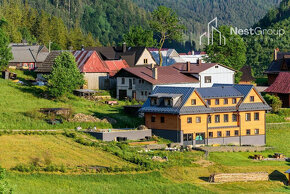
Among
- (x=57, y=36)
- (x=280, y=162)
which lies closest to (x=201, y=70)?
(x=280, y=162)

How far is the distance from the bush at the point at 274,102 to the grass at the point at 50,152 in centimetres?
3441

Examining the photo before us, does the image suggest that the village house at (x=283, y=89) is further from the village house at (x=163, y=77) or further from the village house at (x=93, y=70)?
the village house at (x=93, y=70)

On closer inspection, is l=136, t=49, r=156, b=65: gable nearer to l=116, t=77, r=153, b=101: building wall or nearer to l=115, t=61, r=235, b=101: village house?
l=115, t=61, r=235, b=101: village house

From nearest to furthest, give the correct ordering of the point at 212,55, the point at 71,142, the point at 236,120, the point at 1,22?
the point at 71,142
the point at 236,120
the point at 212,55
the point at 1,22

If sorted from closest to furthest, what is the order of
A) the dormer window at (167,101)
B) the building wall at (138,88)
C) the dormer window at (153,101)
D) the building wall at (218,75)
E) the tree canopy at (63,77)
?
the dormer window at (167,101) → the dormer window at (153,101) → the tree canopy at (63,77) → the building wall at (138,88) → the building wall at (218,75)

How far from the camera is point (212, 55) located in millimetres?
119562

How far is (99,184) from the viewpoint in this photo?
5491 cm

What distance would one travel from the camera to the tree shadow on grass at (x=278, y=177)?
2457 inches

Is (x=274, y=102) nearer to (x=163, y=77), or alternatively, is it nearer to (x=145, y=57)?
(x=163, y=77)

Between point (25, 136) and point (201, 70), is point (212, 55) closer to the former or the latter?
point (201, 70)

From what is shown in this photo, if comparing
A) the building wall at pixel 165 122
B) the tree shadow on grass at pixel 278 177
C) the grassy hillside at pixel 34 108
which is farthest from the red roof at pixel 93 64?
the tree shadow on grass at pixel 278 177

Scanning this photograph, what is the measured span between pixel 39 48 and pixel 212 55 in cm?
2764

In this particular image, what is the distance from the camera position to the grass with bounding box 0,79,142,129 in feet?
239

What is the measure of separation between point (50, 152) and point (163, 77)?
33.4 metres
